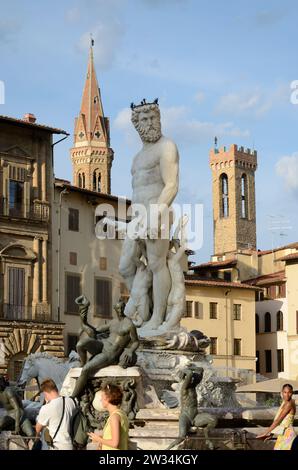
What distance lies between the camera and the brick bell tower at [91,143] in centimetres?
12519

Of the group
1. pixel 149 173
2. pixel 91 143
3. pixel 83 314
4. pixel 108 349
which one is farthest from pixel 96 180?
pixel 108 349

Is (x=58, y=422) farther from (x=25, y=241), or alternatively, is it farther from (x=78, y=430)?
(x=25, y=241)

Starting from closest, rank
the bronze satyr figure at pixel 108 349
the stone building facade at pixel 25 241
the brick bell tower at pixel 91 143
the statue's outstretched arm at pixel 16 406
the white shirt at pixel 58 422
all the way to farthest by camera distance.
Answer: the white shirt at pixel 58 422, the statue's outstretched arm at pixel 16 406, the bronze satyr figure at pixel 108 349, the stone building facade at pixel 25 241, the brick bell tower at pixel 91 143

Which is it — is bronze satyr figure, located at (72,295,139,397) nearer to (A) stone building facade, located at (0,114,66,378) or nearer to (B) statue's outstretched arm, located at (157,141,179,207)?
(B) statue's outstretched arm, located at (157,141,179,207)

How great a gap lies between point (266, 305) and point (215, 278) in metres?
3.73

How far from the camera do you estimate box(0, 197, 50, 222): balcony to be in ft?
172

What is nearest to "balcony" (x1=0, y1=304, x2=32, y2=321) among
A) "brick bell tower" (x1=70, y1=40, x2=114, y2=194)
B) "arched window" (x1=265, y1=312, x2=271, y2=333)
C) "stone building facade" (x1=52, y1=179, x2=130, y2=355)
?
"stone building facade" (x1=52, y1=179, x2=130, y2=355)

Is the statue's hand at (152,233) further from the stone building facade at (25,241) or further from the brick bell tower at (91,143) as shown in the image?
the brick bell tower at (91,143)

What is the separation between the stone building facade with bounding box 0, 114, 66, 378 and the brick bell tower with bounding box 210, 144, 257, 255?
263ft

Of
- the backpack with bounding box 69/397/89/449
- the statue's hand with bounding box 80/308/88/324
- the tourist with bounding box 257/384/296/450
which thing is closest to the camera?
the backpack with bounding box 69/397/89/449

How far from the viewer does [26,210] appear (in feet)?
175

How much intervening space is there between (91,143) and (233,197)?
2243 centimetres

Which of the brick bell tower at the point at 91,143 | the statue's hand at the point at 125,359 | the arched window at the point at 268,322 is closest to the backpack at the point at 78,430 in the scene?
the statue's hand at the point at 125,359

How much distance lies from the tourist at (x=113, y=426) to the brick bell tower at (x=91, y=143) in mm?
115224
